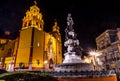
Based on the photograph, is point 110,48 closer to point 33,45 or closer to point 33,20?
point 33,45

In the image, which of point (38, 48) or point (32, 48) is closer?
point (32, 48)

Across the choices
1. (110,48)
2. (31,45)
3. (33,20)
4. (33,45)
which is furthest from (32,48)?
(110,48)

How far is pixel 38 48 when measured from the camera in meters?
41.3

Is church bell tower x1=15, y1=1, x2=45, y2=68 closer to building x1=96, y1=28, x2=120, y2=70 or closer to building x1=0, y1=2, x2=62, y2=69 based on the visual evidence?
building x1=0, y1=2, x2=62, y2=69

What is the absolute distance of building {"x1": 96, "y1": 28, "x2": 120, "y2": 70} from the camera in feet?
112

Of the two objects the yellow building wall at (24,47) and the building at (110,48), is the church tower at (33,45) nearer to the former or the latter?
the yellow building wall at (24,47)

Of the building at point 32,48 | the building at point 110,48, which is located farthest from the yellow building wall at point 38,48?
the building at point 110,48

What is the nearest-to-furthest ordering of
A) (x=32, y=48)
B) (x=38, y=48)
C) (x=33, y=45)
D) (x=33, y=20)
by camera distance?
1. (x=32, y=48)
2. (x=33, y=45)
3. (x=38, y=48)
4. (x=33, y=20)

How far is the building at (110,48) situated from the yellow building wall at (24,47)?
82.8 ft

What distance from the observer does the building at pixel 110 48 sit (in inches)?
1345

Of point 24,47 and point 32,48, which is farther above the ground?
point 24,47

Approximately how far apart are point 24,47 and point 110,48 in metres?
28.0

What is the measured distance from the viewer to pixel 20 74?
812 centimetres

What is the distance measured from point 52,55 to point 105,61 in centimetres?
2020
